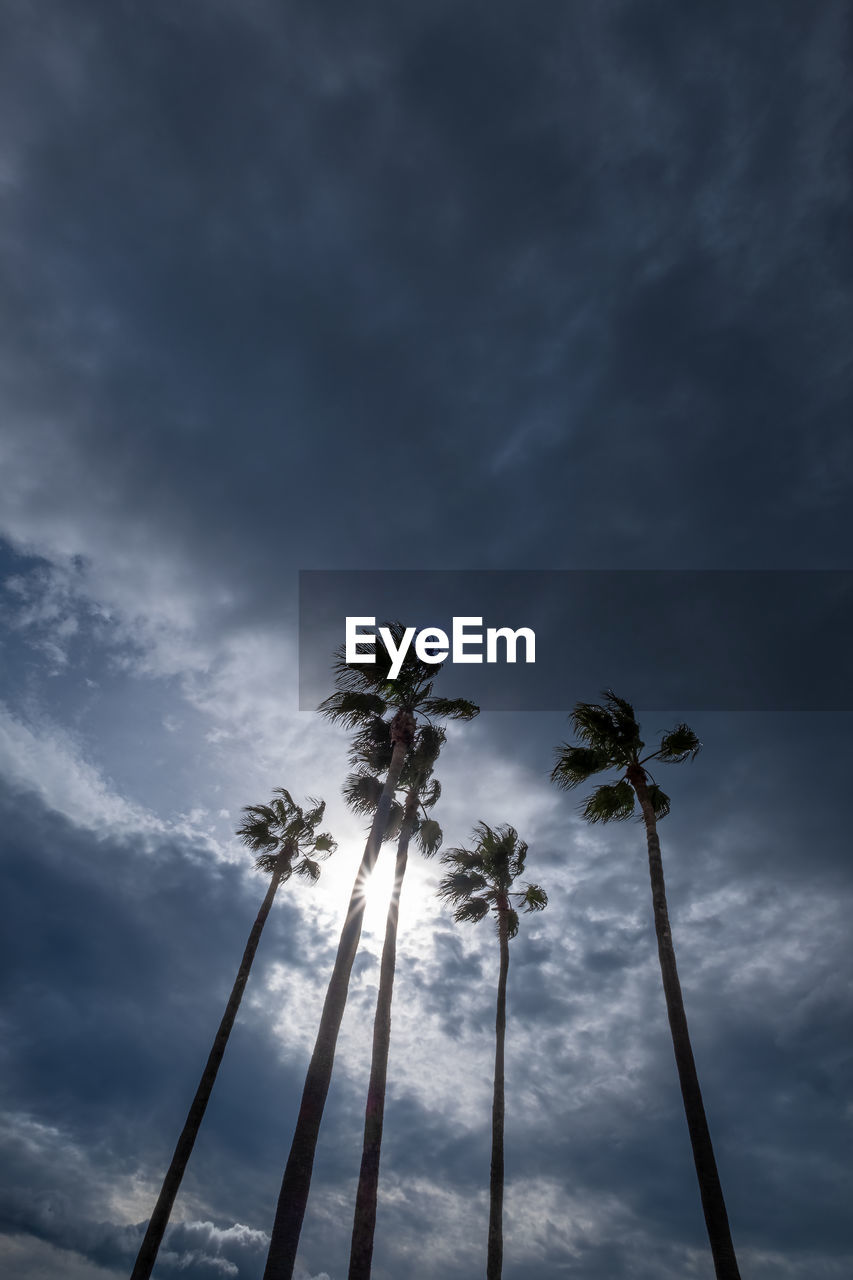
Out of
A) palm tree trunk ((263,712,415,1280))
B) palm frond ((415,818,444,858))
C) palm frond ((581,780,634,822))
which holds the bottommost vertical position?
palm tree trunk ((263,712,415,1280))

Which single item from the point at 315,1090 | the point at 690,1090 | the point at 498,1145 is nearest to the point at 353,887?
the point at 315,1090

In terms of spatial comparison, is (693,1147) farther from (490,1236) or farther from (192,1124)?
(192,1124)

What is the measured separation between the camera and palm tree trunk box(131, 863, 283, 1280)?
2014 cm


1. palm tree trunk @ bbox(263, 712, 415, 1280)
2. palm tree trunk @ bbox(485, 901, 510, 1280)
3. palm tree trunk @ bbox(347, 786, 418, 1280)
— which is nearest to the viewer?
palm tree trunk @ bbox(263, 712, 415, 1280)

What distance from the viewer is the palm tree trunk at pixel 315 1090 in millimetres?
11375

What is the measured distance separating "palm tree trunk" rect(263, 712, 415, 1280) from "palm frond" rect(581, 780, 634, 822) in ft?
21.3

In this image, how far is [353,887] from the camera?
16.1 metres

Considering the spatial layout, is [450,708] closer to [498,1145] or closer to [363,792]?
[363,792]

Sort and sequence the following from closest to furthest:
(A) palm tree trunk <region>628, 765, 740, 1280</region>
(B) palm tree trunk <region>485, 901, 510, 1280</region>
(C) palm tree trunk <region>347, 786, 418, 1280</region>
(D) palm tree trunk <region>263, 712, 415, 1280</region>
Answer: (D) palm tree trunk <region>263, 712, 415, 1280</region> → (A) palm tree trunk <region>628, 765, 740, 1280</region> → (C) palm tree trunk <region>347, 786, 418, 1280</region> → (B) palm tree trunk <region>485, 901, 510, 1280</region>

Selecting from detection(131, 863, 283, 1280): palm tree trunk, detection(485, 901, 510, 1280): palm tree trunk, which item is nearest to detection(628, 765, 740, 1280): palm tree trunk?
detection(485, 901, 510, 1280): palm tree trunk

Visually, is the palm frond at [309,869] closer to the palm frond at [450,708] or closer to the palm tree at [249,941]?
the palm tree at [249,941]

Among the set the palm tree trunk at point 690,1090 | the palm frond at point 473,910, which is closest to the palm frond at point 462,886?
the palm frond at point 473,910

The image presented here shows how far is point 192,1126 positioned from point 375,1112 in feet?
31.5

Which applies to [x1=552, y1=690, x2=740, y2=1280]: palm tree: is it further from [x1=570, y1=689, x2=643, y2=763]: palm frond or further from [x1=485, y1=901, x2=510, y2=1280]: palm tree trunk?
[x1=485, y1=901, x2=510, y2=1280]: palm tree trunk
